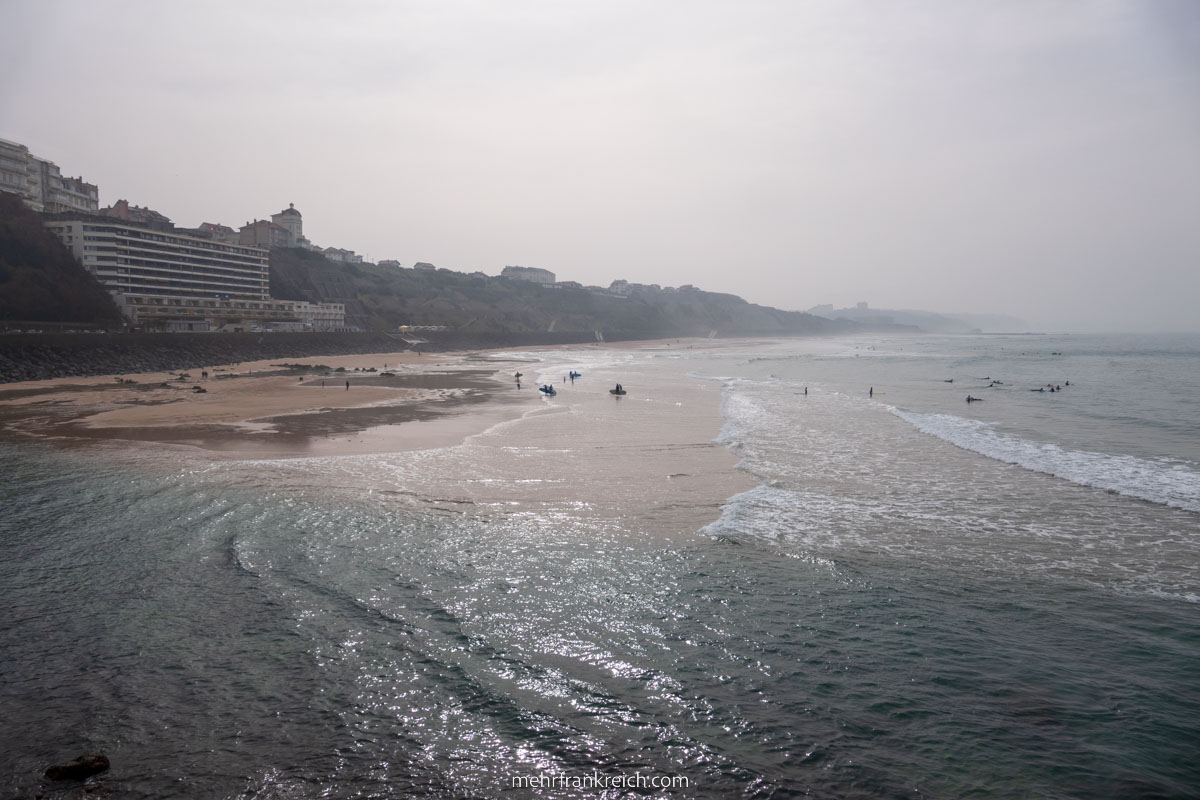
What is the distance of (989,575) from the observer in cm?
1124

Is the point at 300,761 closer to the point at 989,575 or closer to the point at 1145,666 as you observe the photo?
the point at 1145,666

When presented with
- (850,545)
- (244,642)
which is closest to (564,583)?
(244,642)

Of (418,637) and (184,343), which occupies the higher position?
(184,343)

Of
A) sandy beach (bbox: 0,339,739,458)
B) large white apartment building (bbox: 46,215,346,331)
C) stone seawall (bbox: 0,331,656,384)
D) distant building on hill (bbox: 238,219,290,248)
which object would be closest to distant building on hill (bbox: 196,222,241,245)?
distant building on hill (bbox: 238,219,290,248)

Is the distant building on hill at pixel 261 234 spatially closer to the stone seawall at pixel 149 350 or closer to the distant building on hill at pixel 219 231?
the distant building on hill at pixel 219 231

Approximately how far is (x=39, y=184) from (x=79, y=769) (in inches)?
4096

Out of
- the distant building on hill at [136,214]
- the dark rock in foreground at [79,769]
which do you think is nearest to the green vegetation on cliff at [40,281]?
the distant building on hill at [136,214]

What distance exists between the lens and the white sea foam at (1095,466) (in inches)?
656

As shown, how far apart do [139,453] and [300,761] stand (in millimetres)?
18223

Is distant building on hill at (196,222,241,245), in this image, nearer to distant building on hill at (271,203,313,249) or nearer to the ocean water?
distant building on hill at (271,203,313,249)

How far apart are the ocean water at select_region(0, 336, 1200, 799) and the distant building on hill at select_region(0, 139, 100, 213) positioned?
80791mm

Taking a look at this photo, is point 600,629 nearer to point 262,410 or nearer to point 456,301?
point 262,410

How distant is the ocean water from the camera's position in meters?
6.50

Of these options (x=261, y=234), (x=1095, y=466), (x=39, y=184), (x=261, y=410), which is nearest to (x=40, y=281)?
(x=39, y=184)
